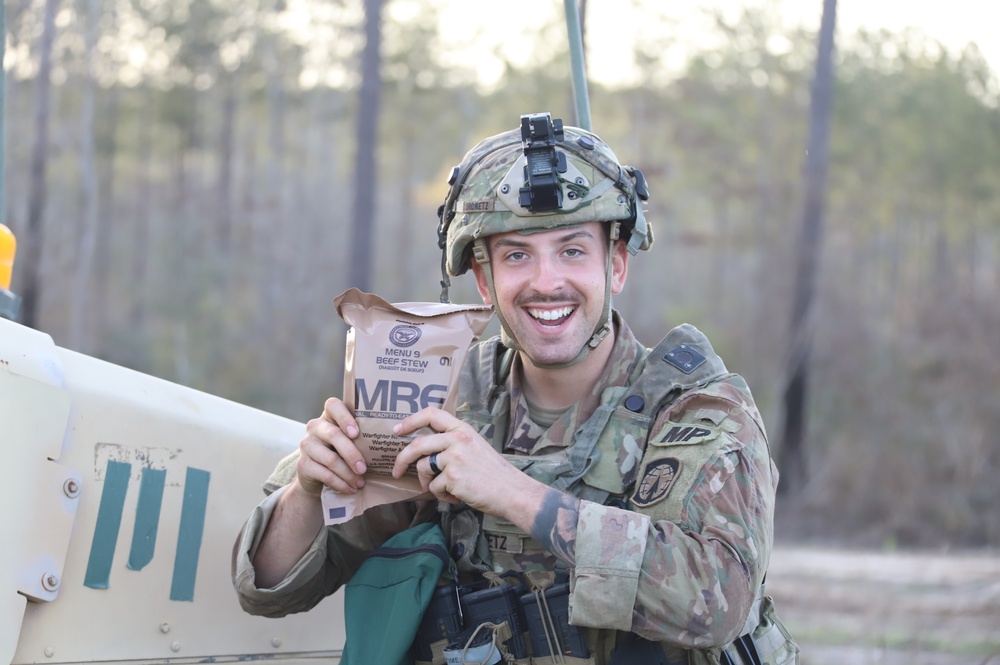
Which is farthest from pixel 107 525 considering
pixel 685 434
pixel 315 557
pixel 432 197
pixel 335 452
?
pixel 432 197

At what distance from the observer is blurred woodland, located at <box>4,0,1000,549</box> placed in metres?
19.0

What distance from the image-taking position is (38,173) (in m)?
20.2

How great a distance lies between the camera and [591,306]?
8.44 feet

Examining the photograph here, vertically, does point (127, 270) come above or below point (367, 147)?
above

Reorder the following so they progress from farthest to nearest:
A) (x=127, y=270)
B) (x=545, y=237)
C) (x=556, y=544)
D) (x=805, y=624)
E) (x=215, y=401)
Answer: (x=127, y=270), (x=805, y=624), (x=215, y=401), (x=545, y=237), (x=556, y=544)

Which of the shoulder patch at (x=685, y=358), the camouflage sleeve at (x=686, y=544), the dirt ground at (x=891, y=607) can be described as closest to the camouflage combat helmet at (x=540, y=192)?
the shoulder patch at (x=685, y=358)

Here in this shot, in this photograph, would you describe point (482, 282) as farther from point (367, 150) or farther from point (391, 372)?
point (367, 150)

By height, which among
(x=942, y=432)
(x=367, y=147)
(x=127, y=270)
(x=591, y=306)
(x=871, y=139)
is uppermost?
(x=871, y=139)

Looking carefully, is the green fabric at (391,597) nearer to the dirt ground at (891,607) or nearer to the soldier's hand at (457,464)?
the soldier's hand at (457,464)

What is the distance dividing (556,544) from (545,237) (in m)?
0.72

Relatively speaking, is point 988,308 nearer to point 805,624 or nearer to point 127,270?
point 805,624

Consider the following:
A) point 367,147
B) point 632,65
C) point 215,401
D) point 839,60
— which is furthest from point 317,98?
point 215,401

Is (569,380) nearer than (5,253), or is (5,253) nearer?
(5,253)

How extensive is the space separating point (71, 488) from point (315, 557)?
1.77ft
